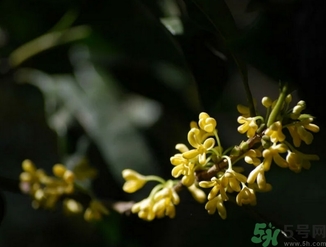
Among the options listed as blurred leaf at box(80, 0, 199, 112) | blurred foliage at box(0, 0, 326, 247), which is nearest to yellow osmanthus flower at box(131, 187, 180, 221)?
blurred foliage at box(0, 0, 326, 247)

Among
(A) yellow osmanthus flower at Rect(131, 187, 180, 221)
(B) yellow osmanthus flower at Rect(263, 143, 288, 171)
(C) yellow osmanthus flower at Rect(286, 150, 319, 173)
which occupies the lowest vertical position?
(A) yellow osmanthus flower at Rect(131, 187, 180, 221)

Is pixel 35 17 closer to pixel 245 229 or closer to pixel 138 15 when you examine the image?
pixel 138 15

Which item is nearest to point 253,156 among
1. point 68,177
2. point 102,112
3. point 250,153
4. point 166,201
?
point 250,153

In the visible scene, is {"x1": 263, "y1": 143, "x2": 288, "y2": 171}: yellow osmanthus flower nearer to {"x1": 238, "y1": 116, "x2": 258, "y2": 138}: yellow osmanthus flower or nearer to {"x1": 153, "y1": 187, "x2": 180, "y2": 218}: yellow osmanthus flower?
{"x1": 238, "y1": 116, "x2": 258, "y2": 138}: yellow osmanthus flower

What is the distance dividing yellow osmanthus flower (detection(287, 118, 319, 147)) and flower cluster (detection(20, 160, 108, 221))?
1.03 feet

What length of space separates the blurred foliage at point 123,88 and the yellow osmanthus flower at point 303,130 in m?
0.12

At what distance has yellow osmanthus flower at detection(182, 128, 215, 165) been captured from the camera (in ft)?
1.72

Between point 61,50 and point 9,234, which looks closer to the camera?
point 61,50

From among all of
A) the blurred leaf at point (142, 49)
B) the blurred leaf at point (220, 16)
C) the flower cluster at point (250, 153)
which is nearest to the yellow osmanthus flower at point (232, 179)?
the flower cluster at point (250, 153)

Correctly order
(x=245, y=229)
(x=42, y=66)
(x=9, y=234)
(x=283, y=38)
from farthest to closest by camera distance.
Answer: (x=9, y=234) → (x=42, y=66) → (x=245, y=229) → (x=283, y=38)

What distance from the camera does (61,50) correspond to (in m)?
0.96

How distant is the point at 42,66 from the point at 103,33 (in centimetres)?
14

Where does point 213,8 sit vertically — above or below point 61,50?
above

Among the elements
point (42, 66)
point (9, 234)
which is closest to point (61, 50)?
point (42, 66)
